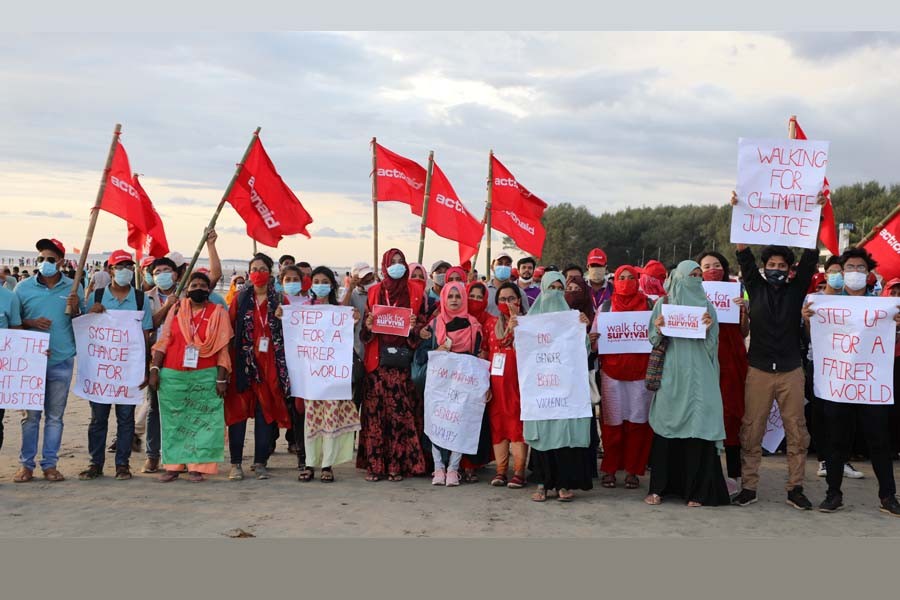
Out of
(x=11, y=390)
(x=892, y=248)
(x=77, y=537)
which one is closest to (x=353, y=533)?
(x=77, y=537)

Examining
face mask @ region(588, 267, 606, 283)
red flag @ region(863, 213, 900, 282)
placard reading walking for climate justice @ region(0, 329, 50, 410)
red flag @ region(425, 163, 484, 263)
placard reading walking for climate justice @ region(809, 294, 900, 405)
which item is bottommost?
placard reading walking for climate justice @ region(0, 329, 50, 410)

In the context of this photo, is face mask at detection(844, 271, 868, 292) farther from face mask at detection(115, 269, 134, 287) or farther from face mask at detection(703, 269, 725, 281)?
face mask at detection(115, 269, 134, 287)

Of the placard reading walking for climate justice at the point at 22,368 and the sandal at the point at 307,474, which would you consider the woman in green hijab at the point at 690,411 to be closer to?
the sandal at the point at 307,474

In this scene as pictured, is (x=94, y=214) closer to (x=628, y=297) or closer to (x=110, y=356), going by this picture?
(x=110, y=356)

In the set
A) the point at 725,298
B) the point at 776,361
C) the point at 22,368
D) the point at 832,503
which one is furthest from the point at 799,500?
the point at 22,368

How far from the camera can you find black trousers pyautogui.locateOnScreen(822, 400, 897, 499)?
6.45 meters

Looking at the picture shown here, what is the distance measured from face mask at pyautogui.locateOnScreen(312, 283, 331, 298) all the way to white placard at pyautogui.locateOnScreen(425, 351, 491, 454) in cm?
119

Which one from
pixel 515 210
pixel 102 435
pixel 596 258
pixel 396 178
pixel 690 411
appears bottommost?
pixel 102 435

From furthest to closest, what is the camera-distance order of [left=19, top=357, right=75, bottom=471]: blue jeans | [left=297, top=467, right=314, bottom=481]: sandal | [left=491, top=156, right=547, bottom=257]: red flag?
1. [left=491, top=156, right=547, bottom=257]: red flag
2. [left=297, top=467, right=314, bottom=481]: sandal
3. [left=19, top=357, right=75, bottom=471]: blue jeans

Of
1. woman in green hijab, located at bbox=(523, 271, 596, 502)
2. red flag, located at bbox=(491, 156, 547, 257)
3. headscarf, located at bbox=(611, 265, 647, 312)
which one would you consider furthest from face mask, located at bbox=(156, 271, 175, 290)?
red flag, located at bbox=(491, 156, 547, 257)

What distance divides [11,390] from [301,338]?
8.57 ft

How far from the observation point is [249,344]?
7496 mm

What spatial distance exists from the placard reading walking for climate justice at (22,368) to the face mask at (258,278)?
1892 mm

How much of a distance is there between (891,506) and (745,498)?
114 cm
